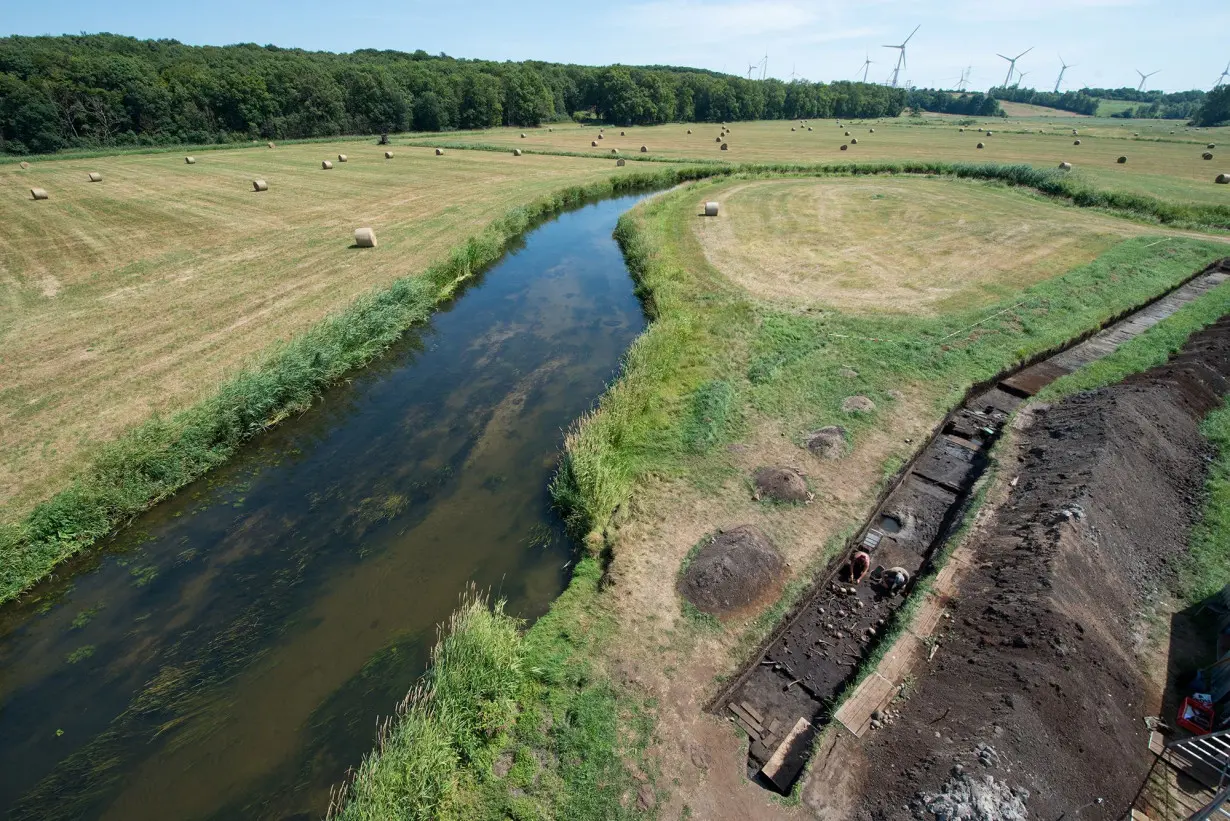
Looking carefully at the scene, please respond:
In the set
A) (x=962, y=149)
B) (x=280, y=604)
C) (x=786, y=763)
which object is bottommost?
(x=280, y=604)

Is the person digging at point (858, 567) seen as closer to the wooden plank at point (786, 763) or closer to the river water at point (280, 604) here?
the wooden plank at point (786, 763)

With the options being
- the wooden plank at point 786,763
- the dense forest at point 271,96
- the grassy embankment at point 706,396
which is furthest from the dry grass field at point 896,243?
the dense forest at point 271,96

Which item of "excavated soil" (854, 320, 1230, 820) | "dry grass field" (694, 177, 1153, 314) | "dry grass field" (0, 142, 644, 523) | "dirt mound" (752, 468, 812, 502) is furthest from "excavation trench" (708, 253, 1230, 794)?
"dry grass field" (0, 142, 644, 523)

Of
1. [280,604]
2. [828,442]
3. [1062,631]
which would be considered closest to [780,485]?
[828,442]

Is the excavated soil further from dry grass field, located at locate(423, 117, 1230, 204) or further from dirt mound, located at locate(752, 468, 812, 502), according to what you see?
dry grass field, located at locate(423, 117, 1230, 204)

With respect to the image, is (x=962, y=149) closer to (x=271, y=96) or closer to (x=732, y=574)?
(x=732, y=574)
